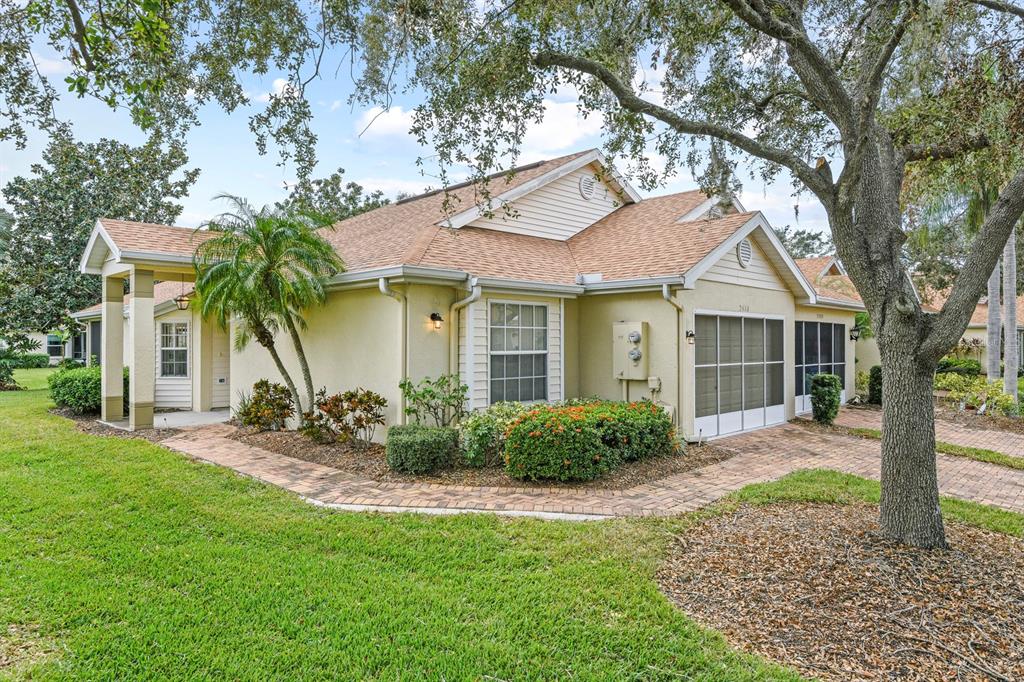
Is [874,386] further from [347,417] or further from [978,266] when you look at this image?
[347,417]

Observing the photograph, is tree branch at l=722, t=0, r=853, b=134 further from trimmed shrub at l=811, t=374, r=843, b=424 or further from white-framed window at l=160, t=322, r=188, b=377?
white-framed window at l=160, t=322, r=188, b=377

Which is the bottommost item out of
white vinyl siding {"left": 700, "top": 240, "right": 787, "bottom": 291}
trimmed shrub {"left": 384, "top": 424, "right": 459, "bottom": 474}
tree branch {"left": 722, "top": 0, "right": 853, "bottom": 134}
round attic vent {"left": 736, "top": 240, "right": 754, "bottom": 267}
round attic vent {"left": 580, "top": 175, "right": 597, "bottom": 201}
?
trimmed shrub {"left": 384, "top": 424, "right": 459, "bottom": 474}

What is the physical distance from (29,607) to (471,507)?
3854 millimetres

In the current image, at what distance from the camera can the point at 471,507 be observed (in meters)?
6.46

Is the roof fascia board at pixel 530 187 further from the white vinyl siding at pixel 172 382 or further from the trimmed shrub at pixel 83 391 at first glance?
the trimmed shrub at pixel 83 391

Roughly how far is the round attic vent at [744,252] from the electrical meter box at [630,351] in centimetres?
285

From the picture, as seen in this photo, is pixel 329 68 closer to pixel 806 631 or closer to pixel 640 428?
pixel 640 428

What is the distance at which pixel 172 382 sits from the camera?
14594 mm

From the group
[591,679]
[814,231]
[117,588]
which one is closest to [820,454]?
[591,679]

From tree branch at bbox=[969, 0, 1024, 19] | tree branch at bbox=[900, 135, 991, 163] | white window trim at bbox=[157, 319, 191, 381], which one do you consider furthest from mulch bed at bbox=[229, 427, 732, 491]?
tree branch at bbox=[969, 0, 1024, 19]

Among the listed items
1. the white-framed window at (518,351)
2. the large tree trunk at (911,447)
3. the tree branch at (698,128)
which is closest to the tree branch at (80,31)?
the tree branch at (698,128)

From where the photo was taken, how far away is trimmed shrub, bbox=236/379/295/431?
35.3 ft

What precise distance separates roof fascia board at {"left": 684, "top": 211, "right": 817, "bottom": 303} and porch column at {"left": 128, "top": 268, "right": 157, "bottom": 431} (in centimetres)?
1021

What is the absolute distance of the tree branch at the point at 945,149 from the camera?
18.7ft
